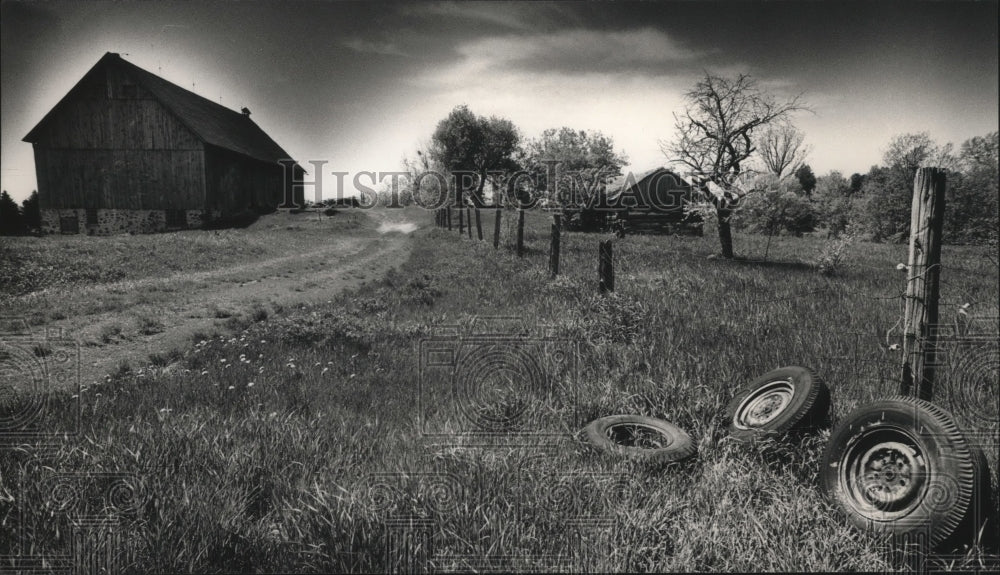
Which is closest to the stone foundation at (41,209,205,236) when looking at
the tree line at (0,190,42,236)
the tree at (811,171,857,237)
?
the tree line at (0,190,42,236)

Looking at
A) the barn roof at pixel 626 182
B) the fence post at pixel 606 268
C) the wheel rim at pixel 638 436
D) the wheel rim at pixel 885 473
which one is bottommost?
the wheel rim at pixel 638 436

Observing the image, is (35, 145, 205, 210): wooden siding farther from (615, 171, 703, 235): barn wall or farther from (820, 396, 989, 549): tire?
(820, 396, 989, 549): tire

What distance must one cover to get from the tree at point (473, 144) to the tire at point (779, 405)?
147 ft

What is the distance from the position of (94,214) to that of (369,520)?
38690 millimetres

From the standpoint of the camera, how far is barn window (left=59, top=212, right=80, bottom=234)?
29.9m

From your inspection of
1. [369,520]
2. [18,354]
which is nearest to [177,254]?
[18,354]

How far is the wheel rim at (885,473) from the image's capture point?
2785 mm

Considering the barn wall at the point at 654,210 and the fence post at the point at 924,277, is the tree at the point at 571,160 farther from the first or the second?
the fence post at the point at 924,277

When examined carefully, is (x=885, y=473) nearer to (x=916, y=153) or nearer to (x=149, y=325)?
(x=149, y=325)

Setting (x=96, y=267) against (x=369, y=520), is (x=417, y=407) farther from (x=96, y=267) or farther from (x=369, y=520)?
(x=96, y=267)

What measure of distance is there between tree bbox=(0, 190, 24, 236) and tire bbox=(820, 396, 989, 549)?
41.4 m

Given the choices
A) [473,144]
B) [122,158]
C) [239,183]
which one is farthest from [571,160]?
[122,158]

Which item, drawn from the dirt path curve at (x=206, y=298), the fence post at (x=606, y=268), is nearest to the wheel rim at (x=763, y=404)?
the fence post at (x=606, y=268)

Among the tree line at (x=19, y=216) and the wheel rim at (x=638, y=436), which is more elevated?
the tree line at (x=19, y=216)
